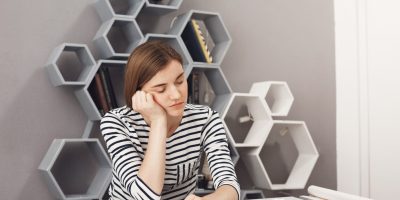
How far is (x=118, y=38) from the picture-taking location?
2.61m

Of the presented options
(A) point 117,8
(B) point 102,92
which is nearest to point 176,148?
(B) point 102,92

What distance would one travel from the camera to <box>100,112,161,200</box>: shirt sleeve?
1537 mm

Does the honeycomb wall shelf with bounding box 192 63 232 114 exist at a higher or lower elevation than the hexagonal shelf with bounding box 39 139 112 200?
higher

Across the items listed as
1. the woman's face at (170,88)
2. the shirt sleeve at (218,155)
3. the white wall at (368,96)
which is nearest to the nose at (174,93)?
the woman's face at (170,88)

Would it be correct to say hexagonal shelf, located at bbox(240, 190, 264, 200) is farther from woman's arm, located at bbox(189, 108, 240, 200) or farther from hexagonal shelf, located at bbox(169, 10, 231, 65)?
woman's arm, located at bbox(189, 108, 240, 200)

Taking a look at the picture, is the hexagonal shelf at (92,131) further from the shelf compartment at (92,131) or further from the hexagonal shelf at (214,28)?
the hexagonal shelf at (214,28)

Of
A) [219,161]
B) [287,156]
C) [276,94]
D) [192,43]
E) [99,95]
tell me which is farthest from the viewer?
A: [287,156]

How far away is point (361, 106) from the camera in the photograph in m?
3.13

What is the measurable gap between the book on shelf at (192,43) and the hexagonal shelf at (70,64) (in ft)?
1.68

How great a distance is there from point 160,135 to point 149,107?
96 mm

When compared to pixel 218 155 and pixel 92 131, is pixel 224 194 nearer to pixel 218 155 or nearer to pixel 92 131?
pixel 218 155

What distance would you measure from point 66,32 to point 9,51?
0.90 feet

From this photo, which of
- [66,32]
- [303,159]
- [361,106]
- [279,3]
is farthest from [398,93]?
[66,32]

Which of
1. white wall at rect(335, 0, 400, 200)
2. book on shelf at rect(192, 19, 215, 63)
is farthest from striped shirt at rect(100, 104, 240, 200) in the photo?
white wall at rect(335, 0, 400, 200)
